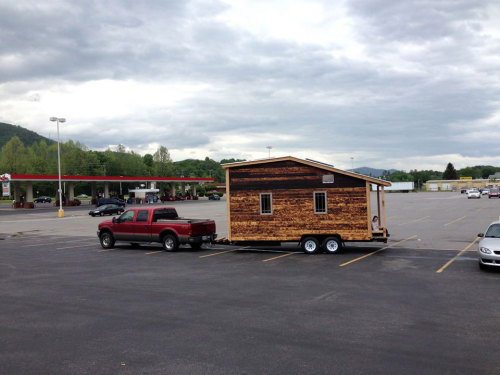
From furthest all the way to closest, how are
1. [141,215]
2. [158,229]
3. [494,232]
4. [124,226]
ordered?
[124,226]
[141,215]
[158,229]
[494,232]

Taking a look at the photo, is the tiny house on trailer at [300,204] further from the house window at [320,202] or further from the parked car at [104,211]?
the parked car at [104,211]

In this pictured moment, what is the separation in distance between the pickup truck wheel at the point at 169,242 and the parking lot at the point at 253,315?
7.85 ft

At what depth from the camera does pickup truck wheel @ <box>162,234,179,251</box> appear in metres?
19.9

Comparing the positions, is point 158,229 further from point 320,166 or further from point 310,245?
point 320,166

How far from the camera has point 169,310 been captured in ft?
32.2

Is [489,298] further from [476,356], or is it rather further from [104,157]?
[104,157]

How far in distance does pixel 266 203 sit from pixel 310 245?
104 inches

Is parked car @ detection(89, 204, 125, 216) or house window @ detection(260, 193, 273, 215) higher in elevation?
house window @ detection(260, 193, 273, 215)

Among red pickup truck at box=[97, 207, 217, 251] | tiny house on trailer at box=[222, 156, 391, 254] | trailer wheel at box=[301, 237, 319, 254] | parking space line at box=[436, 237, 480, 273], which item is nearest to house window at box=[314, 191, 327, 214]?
tiny house on trailer at box=[222, 156, 391, 254]

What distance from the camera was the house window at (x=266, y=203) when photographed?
758 inches

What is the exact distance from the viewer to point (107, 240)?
21.8m

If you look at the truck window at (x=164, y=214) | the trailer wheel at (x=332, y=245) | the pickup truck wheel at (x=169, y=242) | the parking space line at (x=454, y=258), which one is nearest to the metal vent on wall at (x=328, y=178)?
the trailer wheel at (x=332, y=245)

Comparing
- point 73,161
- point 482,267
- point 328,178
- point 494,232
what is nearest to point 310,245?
point 328,178

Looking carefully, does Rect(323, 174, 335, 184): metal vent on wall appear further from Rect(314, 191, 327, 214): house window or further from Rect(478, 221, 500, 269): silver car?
Rect(478, 221, 500, 269): silver car
